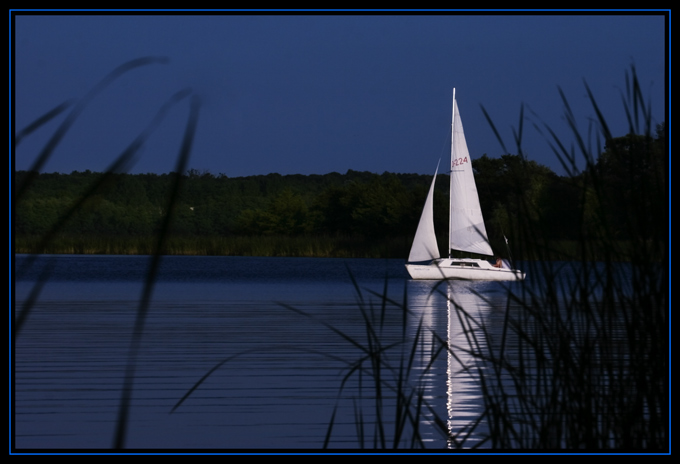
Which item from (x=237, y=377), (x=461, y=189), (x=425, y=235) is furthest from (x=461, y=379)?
(x=461, y=189)

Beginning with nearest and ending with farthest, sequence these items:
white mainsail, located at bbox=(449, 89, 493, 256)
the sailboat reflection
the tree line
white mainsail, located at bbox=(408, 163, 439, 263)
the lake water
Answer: the tree line
the sailboat reflection
the lake water
white mainsail, located at bbox=(408, 163, 439, 263)
white mainsail, located at bbox=(449, 89, 493, 256)

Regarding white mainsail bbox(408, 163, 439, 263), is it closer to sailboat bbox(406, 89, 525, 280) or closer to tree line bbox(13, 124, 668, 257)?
sailboat bbox(406, 89, 525, 280)

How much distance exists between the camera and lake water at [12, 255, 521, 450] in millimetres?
4836

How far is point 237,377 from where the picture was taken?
7.36 meters

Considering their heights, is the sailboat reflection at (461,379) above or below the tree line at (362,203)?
below

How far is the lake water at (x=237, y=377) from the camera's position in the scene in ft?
15.9

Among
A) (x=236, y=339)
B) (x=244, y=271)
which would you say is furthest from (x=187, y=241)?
(x=236, y=339)

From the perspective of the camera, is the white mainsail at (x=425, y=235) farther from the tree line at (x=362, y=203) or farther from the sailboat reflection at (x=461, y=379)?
the sailboat reflection at (x=461, y=379)

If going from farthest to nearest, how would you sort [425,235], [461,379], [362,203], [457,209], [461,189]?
[362,203]
[457,209]
[461,189]
[425,235]
[461,379]

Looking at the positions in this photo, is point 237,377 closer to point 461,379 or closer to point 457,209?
point 461,379

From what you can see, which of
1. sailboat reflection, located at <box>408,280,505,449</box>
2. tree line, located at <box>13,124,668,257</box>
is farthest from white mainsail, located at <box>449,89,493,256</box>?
sailboat reflection, located at <box>408,280,505,449</box>

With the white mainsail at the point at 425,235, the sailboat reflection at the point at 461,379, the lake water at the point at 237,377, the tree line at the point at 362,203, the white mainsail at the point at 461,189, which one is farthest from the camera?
the white mainsail at the point at 461,189

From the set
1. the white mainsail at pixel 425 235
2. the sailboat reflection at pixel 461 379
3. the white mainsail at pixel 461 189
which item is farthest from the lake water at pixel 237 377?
the white mainsail at pixel 461 189
